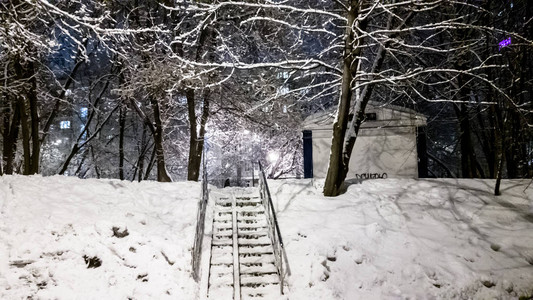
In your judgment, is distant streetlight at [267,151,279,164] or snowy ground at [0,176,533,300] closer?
snowy ground at [0,176,533,300]

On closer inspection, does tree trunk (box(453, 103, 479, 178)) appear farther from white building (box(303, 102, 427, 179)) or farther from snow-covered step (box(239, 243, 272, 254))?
snow-covered step (box(239, 243, 272, 254))

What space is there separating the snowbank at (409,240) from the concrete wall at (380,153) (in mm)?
1037

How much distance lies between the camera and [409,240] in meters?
8.23

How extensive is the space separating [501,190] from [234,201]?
7796mm

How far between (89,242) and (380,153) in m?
9.00

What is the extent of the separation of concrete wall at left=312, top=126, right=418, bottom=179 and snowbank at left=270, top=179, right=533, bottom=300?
3.40 ft

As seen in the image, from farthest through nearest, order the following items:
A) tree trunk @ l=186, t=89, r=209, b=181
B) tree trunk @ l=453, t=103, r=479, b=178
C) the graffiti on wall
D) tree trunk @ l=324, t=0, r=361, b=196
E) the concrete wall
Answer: tree trunk @ l=453, t=103, r=479, b=178
tree trunk @ l=186, t=89, r=209, b=181
the graffiti on wall
the concrete wall
tree trunk @ l=324, t=0, r=361, b=196

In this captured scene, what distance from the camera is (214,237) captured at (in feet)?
27.6

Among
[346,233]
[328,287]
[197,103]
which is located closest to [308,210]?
[346,233]

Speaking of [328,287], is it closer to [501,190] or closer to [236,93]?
[501,190]

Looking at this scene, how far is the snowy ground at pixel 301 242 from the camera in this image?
22.1 feet

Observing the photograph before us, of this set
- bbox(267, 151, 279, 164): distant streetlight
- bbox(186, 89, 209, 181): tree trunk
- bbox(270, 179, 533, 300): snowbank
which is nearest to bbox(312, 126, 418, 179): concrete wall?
bbox(270, 179, 533, 300): snowbank

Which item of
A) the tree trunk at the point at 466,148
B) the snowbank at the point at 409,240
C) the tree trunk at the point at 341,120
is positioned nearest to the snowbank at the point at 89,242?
the snowbank at the point at 409,240

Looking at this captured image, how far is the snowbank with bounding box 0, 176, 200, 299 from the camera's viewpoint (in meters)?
6.46
